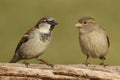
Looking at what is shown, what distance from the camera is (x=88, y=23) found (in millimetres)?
13797

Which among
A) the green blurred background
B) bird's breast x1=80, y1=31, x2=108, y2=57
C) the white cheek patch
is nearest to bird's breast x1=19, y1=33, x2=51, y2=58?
the white cheek patch

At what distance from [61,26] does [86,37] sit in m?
9.54

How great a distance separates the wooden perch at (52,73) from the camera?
1127cm

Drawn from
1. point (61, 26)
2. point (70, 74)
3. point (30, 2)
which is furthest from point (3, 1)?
point (70, 74)

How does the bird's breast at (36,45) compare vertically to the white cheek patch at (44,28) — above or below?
below

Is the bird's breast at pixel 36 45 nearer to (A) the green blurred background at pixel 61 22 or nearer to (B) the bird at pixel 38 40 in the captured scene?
(B) the bird at pixel 38 40

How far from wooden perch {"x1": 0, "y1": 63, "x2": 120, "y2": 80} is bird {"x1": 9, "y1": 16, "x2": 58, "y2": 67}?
2.16 feet

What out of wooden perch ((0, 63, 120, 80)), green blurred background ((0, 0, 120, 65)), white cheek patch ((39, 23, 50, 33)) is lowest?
green blurred background ((0, 0, 120, 65))

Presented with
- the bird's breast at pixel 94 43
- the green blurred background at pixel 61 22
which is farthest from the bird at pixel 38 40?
the green blurred background at pixel 61 22

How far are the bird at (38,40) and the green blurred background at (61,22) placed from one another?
18.1 feet

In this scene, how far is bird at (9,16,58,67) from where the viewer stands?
1240 cm

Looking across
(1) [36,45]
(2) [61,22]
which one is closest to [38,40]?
(1) [36,45]

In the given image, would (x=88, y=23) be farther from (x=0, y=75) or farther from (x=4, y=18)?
(x=4, y=18)

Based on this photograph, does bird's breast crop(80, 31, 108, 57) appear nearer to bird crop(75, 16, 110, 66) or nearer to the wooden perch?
bird crop(75, 16, 110, 66)
